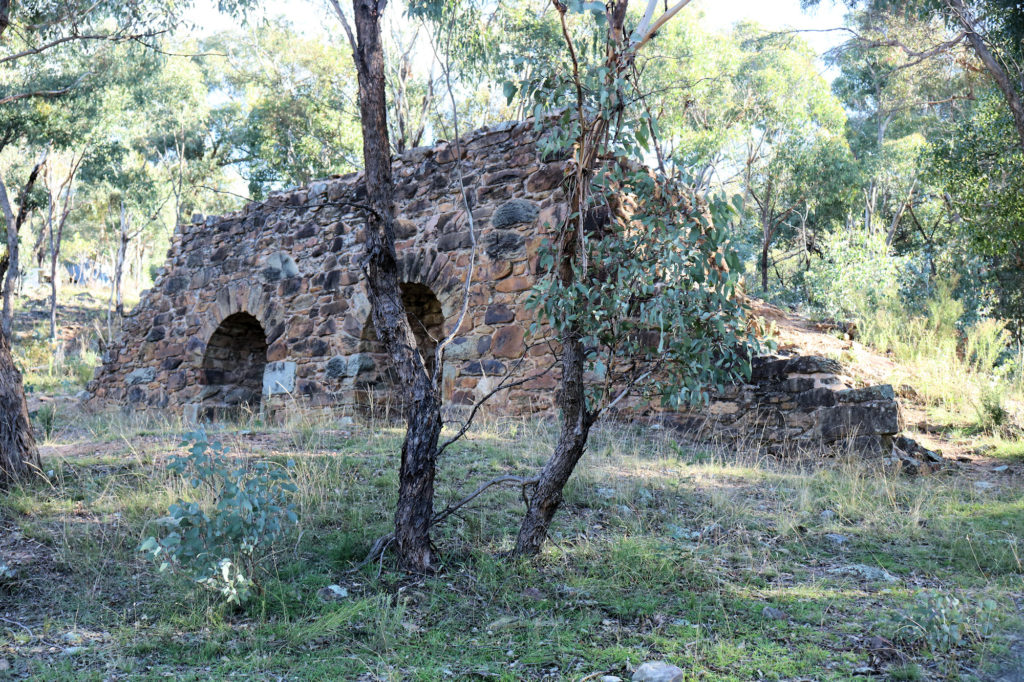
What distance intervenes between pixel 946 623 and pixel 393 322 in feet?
9.25

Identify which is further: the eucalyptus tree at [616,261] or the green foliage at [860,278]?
the green foliage at [860,278]

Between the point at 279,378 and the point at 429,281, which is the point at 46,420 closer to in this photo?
the point at 279,378

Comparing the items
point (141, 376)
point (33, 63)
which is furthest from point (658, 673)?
point (33, 63)

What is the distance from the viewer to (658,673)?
9.27ft

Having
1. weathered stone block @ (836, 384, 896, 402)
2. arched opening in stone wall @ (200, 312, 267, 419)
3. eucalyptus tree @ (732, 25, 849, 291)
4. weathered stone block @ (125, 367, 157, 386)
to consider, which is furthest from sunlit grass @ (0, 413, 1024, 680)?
eucalyptus tree @ (732, 25, 849, 291)

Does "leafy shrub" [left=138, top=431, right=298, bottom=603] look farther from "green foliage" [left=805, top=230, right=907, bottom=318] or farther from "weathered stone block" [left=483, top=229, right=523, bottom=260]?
"green foliage" [left=805, top=230, right=907, bottom=318]

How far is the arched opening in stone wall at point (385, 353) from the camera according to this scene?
9.02m

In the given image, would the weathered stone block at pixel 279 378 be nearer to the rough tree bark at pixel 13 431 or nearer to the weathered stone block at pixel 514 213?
the weathered stone block at pixel 514 213

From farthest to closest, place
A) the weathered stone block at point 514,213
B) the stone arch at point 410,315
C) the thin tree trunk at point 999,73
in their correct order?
the thin tree trunk at point 999,73, the stone arch at point 410,315, the weathered stone block at point 514,213

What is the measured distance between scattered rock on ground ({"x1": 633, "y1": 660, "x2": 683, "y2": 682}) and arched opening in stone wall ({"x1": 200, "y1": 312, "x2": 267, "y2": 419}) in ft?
27.6

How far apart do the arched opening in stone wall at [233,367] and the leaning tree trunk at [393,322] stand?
6.92m

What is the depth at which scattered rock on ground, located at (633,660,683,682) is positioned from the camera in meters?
Result: 2.79

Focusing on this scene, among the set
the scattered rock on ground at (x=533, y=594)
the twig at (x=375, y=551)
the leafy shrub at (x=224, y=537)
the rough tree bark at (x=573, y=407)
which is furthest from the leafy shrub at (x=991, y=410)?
the leafy shrub at (x=224, y=537)

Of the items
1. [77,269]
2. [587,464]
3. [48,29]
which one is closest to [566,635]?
[587,464]
